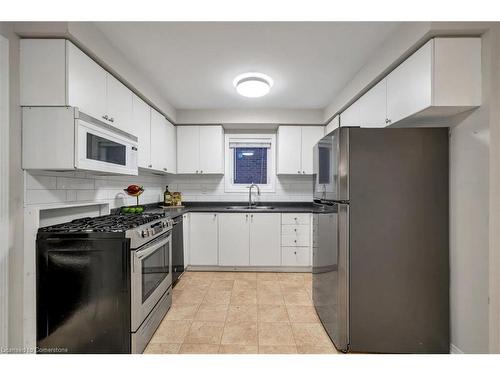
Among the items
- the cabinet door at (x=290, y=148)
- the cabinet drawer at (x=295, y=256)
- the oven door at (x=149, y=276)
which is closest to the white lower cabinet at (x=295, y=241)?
the cabinet drawer at (x=295, y=256)

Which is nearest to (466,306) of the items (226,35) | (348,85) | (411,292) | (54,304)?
(411,292)

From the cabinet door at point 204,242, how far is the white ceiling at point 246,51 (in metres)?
1.78

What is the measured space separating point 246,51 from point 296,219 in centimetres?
220

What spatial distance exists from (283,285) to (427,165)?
6.78 ft

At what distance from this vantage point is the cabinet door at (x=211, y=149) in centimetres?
364

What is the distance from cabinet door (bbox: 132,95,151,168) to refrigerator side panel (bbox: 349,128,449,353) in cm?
211

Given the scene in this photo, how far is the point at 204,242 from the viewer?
10.9ft

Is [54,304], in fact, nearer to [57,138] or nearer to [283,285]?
[57,138]

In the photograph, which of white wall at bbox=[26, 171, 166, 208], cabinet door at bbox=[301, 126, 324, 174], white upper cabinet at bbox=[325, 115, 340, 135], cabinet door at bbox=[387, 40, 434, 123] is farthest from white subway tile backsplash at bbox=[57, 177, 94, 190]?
white upper cabinet at bbox=[325, 115, 340, 135]

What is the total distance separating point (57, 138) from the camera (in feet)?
5.00

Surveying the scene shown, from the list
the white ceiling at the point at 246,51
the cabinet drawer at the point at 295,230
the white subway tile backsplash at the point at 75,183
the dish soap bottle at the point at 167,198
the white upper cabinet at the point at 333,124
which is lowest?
the cabinet drawer at the point at 295,230

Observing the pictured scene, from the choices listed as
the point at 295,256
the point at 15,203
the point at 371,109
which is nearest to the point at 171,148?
the point at 15,203

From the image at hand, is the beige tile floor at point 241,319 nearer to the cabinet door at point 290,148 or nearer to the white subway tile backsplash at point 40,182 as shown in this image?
the white subway tile backsplash at point 40,182

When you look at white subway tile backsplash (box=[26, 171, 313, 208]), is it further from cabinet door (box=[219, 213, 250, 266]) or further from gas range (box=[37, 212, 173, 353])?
cabinet door (box=[219, 213, 250, 266])
